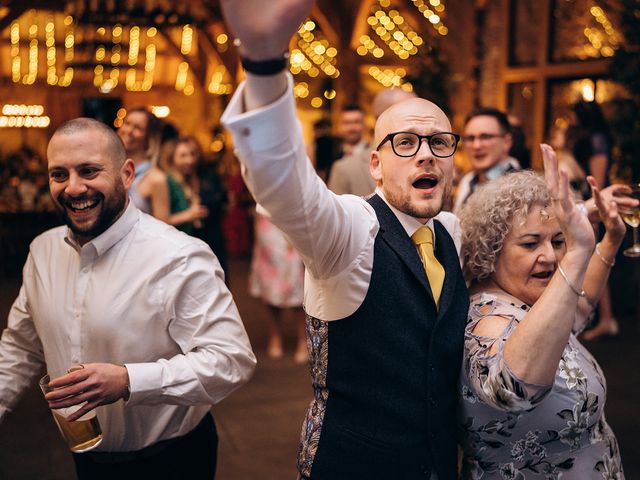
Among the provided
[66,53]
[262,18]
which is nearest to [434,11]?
[262,18]

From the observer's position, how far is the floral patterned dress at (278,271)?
526cm

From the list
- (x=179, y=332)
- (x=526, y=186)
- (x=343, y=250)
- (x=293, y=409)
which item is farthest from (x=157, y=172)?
(x=343, y=250)

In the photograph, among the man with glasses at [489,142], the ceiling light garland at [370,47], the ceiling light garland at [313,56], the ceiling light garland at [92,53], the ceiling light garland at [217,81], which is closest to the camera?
the man with glasses at [489,142]

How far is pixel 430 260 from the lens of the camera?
1618 millimetres

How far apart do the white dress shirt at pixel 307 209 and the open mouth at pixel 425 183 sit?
0.07m

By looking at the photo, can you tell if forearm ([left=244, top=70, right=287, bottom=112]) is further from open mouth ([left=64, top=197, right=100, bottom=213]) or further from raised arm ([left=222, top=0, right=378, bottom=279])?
open mouth ([left=64, top=197, right=100, bottom=213])

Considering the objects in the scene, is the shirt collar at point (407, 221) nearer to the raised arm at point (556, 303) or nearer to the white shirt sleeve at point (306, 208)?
the white shirt sleeve at point (306, 208)

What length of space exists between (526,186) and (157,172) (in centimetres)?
245

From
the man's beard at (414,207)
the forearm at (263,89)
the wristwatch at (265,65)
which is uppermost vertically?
the wristwatch at (265,65)

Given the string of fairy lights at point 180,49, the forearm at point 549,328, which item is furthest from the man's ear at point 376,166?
the string of fairy lights at point 180,49

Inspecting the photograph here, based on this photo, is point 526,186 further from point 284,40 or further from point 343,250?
point 284,40

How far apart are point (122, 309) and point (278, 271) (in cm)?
346

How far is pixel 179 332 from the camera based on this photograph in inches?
74.2

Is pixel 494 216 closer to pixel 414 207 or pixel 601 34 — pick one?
pixel 414 207
